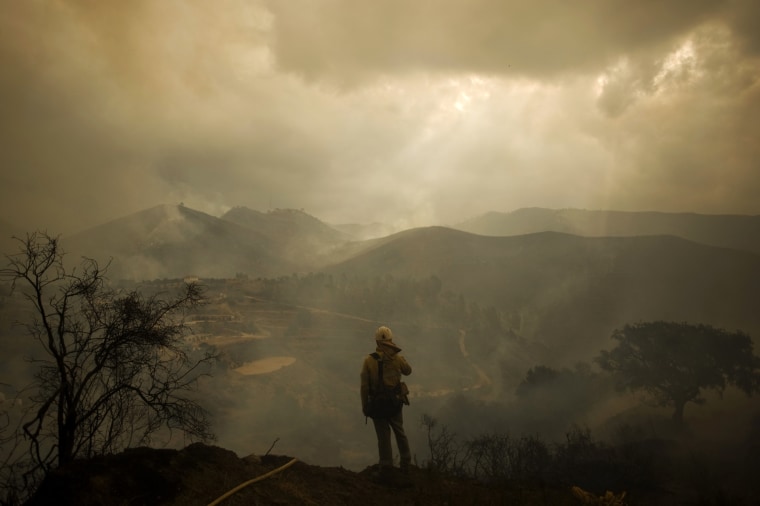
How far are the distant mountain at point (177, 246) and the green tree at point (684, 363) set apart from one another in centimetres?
11790

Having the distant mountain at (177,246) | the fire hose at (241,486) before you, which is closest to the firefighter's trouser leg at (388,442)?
the fire hose at (241,486)

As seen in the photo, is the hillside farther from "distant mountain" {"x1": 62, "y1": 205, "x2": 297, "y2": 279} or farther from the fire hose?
"distant mountain" {"x1": 62, "y1": 205, "x2": 297, "y2": 279}

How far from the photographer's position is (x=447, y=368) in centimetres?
6562

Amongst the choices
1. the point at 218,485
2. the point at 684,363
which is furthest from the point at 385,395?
the point at 684,363

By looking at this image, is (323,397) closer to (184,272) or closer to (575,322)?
(575,322)

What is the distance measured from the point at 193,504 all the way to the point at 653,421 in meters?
53.4

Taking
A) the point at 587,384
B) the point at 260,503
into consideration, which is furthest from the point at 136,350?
the point at 587,384

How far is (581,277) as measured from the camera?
112562 millimetres

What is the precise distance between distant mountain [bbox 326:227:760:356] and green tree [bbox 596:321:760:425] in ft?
118

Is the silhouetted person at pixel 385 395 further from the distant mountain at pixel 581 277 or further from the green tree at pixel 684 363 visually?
the distant mountain at pixel 581 277

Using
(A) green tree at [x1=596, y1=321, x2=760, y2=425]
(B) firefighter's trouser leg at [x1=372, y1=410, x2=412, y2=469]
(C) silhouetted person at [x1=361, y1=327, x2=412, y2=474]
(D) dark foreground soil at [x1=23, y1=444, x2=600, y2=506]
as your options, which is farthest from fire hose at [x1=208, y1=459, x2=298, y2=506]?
(A) green tree at [x1=596, y1=321, x2=760, y2=425]

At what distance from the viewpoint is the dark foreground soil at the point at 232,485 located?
4625mm

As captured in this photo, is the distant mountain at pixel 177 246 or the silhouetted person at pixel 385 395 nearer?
the silhouetted person at pixel 385 395

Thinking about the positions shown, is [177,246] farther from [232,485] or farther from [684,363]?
[232,485]
